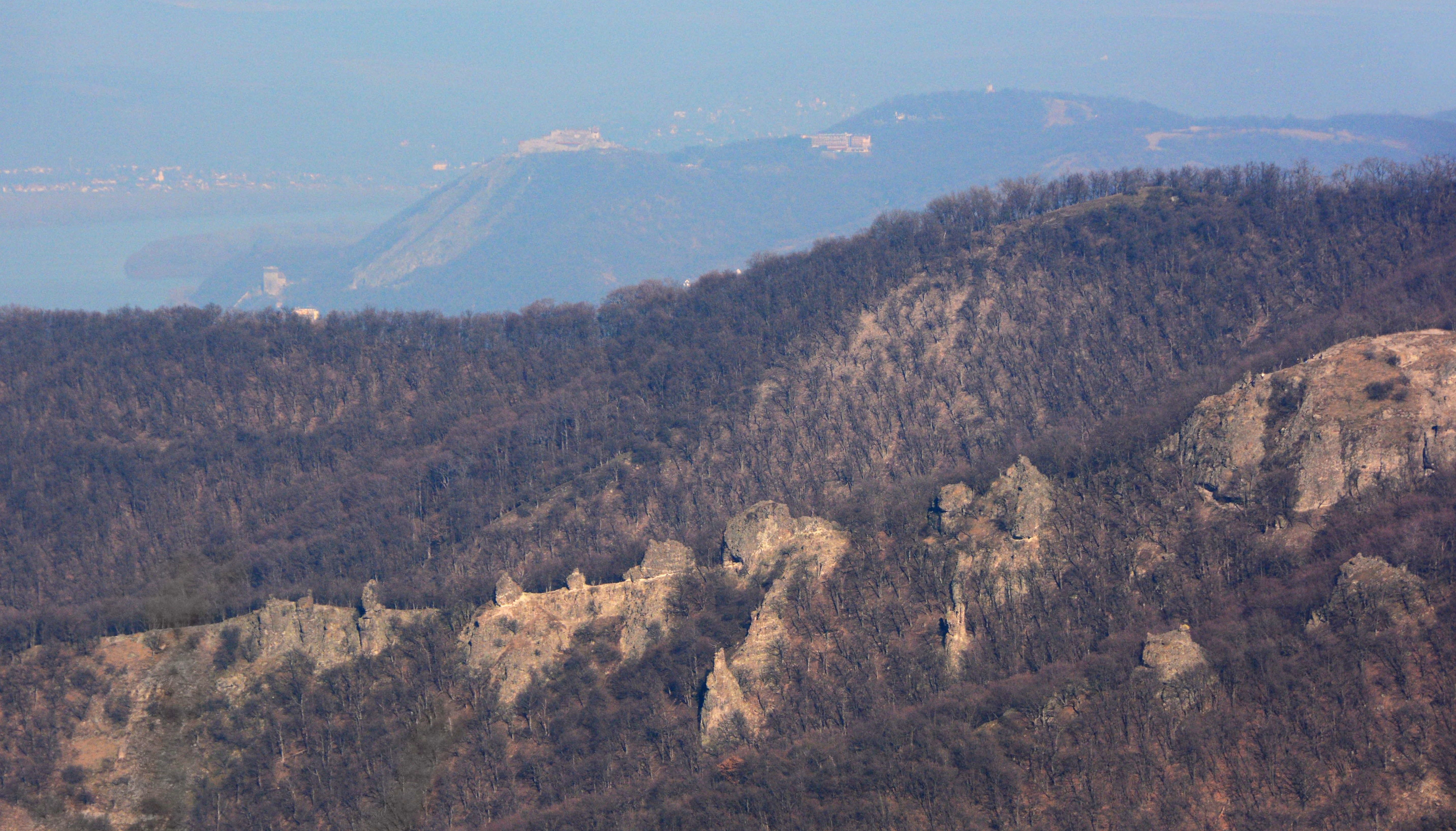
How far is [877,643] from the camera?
2584 inches

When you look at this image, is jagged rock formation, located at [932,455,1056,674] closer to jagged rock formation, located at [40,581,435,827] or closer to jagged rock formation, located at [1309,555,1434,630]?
jagged rock formation, located at [1309,555,1434,630]

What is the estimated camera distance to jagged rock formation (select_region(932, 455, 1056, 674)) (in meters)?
65.8

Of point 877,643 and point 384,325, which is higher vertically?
point 384,325

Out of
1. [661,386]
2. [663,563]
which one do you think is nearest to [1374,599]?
[663,563]

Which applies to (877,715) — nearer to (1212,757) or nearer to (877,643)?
(877,643)

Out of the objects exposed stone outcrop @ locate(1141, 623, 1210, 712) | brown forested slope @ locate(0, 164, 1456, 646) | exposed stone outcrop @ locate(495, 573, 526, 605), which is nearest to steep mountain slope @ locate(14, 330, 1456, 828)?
exposed stone outcrop @ locate(1141, 623, 1210, 712)

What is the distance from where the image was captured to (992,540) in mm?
69062

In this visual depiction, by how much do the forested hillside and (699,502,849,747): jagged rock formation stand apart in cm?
20

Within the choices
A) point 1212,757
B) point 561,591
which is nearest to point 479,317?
point 561,591

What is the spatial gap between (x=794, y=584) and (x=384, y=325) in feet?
191

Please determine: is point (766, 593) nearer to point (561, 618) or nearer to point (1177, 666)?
point (561, 618)

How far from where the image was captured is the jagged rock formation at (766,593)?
6266 centimetres

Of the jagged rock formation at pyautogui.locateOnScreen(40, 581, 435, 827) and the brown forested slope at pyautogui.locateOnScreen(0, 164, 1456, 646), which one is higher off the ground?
the brown forested slope at pyautogui.locateOnScreen(0, 164, 1456, 646)

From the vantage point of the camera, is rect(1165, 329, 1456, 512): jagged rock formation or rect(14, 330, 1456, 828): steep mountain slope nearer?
rect(14, 330, 1456, 828): steep mountain slope
